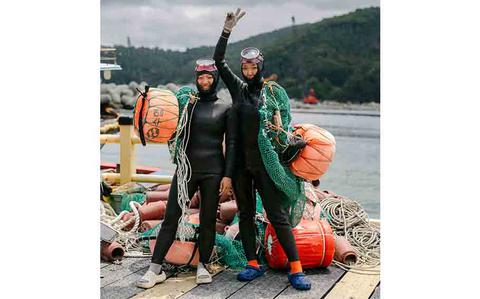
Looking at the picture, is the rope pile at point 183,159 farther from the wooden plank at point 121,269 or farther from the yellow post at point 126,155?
the yellow post at point 126,155

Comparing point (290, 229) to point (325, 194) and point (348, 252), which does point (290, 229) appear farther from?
point (325, 194)

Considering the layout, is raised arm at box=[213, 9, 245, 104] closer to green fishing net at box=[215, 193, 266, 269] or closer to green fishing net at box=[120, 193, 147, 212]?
green fishing net at box=[215, 193, 266, 269]

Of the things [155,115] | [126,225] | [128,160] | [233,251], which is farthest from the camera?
[128,160]

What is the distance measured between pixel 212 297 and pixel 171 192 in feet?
2.61

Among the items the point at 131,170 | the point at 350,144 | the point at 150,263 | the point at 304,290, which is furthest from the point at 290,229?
the point at 350,144

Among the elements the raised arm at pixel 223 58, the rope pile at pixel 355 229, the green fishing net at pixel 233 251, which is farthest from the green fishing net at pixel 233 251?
the raised arm at pixel 223 58

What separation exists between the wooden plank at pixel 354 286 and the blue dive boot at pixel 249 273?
55 cm

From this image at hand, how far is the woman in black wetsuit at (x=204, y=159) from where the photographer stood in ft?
14.3

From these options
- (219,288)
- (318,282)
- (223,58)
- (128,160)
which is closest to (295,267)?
(318,282)

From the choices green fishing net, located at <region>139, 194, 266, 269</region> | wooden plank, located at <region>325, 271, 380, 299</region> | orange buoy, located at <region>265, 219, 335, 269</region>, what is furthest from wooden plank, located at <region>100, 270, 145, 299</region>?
wooden plank, located at <region>325, 271, 380, 299</region>

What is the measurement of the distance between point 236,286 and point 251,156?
2.93ft

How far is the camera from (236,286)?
431cm

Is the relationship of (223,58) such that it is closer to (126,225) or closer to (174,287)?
(174,287)

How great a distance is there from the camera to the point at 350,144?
29.0m
